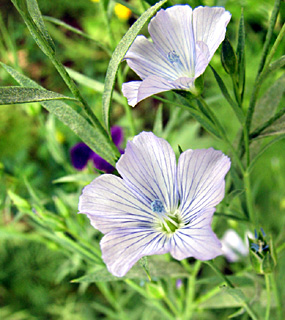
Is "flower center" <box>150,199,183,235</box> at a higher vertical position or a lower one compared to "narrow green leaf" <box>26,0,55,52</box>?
lower

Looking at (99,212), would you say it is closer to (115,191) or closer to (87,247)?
(115,191)

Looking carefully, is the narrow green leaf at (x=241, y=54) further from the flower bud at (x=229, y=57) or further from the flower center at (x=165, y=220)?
the flower center at (x=165, y=220)

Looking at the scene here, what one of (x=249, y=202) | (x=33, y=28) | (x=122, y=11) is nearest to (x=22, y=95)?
(x=33, y=28)

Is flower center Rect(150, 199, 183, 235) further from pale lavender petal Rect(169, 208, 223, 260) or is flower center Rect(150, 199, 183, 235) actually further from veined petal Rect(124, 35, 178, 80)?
veined petal Rect(124, 35, 178, 80)

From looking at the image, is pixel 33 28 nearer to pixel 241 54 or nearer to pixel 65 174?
pixel 241 54

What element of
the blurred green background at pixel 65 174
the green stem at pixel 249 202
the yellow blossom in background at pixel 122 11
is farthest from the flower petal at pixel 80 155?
the yellow blossom in background at pixel 122 11

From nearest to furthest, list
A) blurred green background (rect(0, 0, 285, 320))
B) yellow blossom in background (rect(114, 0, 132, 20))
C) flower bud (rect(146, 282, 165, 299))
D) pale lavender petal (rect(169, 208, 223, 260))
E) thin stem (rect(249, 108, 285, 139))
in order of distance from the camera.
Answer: pale lavender petal (rect(169, 208, 223, 260)), thin stem (rect(249, 108, 285, 139)), flower bud (rect(146, 282, 165, 299)), blurred green background (rect(0, 0, 285, 320)), yellow blossom in background (rect(114, 0, 132, 20))

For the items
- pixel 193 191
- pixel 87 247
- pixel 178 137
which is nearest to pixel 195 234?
pixel 193 191

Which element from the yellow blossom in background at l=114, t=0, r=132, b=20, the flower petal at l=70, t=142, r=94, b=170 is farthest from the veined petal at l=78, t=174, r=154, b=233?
the yellow blossom in background at l=114, t=0, r=132, b=20
